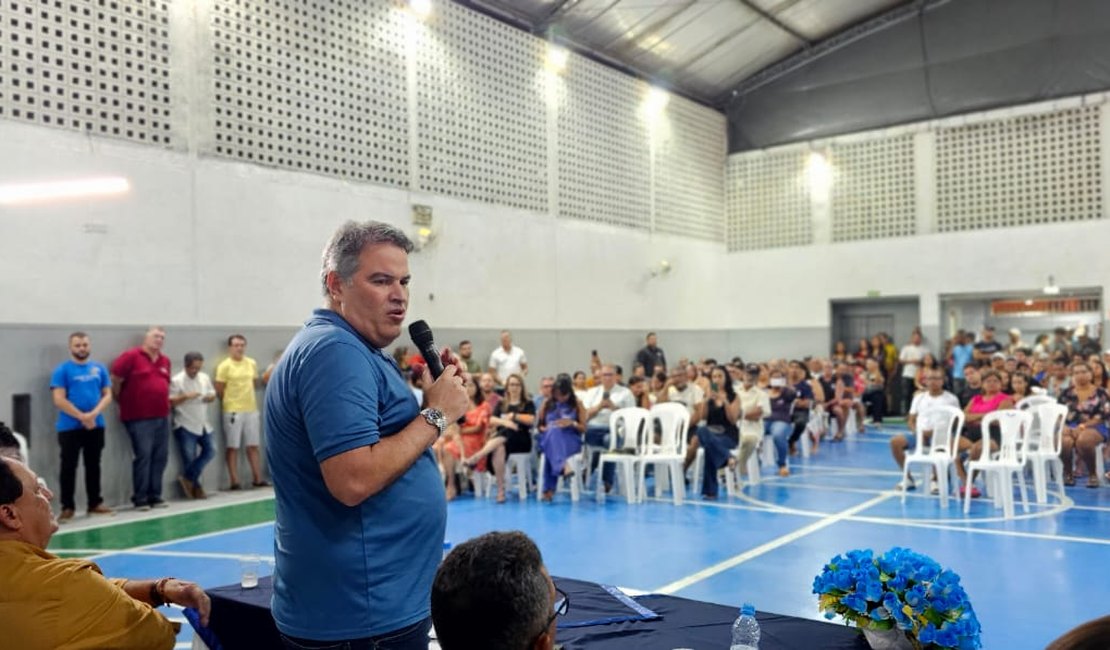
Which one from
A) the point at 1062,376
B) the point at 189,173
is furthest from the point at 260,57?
the point at 1062,376

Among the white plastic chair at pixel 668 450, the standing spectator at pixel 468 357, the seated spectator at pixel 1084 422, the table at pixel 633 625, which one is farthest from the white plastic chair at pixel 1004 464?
the standing spectator at pixel 468 357

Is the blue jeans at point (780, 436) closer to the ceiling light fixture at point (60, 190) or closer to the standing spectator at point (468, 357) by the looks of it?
the standing spectator at point (468, 357)

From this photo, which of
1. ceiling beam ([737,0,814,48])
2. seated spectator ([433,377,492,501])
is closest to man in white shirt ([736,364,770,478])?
seated spectator ([433,377,492,501])

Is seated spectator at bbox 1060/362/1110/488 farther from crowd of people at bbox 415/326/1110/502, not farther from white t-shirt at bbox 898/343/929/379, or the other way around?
white t-shirt at bbox 898/343/929/379

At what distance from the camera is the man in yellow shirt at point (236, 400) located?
9383mm

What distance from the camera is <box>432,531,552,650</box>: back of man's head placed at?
1.48 m

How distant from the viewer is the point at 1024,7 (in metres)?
14.4

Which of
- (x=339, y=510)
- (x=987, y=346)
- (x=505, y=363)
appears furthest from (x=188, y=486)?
(x=987, y=346)

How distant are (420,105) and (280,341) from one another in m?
4.09

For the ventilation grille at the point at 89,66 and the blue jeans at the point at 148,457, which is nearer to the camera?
the ventilation grille at the point at 89,66

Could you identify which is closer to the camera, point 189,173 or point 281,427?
point 281,427

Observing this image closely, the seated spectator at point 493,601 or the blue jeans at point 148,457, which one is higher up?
the seated spectator at point 493,601

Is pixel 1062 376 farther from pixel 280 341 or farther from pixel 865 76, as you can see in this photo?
pixel 280 341

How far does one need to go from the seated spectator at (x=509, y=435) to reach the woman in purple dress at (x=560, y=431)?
20 centimetres
